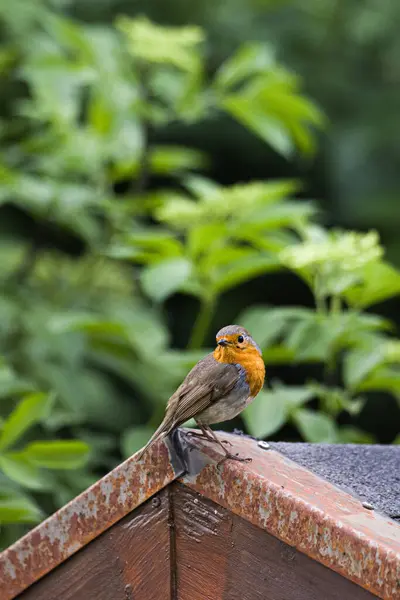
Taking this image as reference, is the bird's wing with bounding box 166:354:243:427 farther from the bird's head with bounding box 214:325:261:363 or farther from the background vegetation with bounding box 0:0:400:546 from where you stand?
the background vegetation with bounding box 0:0:400:546

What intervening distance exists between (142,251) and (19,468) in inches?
31.8

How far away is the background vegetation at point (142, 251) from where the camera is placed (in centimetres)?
256

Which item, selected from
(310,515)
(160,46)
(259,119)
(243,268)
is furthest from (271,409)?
(160,46)

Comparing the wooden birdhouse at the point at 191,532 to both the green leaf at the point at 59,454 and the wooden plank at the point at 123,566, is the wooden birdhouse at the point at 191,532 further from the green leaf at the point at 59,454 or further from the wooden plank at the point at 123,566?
the green leaf at the point at 59,454

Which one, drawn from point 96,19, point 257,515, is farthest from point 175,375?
point 96,19

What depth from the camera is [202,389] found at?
164 centimetres

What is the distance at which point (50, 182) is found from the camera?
3090mm

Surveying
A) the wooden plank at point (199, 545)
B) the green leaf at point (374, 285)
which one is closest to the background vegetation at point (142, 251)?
the green leaf at point (374, 285)

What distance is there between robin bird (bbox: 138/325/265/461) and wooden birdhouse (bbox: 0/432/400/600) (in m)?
0.05

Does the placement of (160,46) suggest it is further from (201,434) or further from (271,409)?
(201,434)

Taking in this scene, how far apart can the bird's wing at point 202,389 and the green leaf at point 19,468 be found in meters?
0.69

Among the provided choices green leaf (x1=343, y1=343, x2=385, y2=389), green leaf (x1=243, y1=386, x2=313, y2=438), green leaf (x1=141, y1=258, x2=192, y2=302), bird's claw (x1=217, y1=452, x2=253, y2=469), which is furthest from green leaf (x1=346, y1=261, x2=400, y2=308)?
bird's claw (x1=217, y1=452, x2=253, y2=469)

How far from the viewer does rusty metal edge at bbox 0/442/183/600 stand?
159 centimetres

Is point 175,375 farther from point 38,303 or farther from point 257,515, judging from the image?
point 257,515
